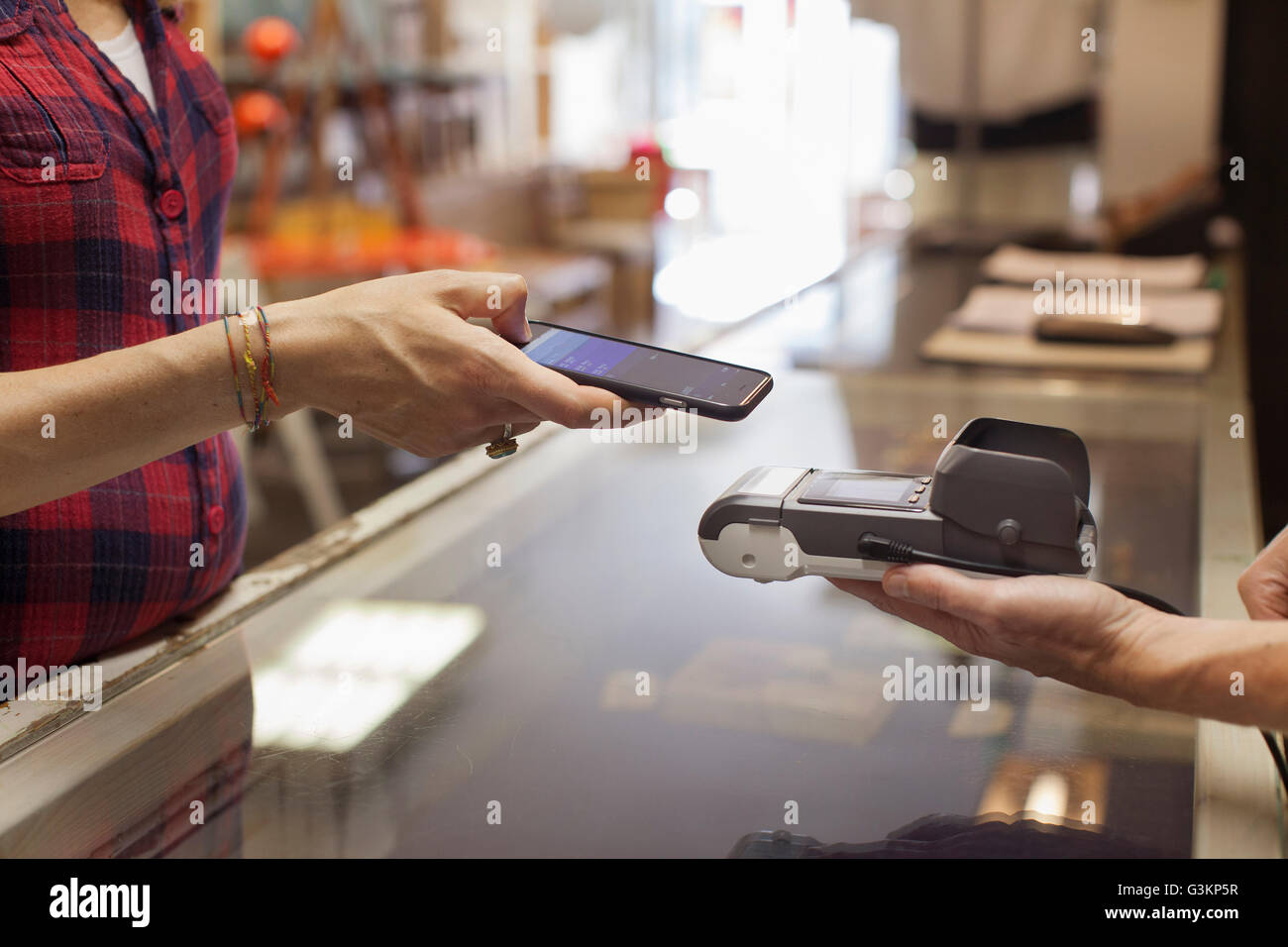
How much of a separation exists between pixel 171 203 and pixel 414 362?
0.31 metres

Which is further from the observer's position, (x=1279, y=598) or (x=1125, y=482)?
(x=1125, y=482)

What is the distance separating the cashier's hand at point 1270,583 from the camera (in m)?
0.83

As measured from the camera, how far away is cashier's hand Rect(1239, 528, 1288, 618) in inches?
32.7

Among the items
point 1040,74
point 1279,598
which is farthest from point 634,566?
point 1040,74

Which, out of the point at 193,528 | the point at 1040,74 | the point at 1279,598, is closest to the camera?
the point at 1279,598

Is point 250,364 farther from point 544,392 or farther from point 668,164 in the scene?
point 668,164

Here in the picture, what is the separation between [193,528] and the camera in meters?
0.97

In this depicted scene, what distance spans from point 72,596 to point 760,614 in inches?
20.9

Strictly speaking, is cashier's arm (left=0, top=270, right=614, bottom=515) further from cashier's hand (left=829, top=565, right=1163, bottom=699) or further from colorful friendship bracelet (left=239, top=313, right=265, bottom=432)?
cashier's hand (left=829, top=565, right=1163, bottom=699)

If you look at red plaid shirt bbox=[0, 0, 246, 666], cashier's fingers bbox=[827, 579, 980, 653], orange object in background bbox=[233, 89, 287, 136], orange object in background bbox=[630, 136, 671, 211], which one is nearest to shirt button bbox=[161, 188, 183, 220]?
red plaid shirt bbox=[0, 0, 246, 666]

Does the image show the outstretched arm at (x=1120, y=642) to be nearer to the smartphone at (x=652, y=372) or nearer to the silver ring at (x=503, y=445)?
the smartphone at (x=652, y=372)
